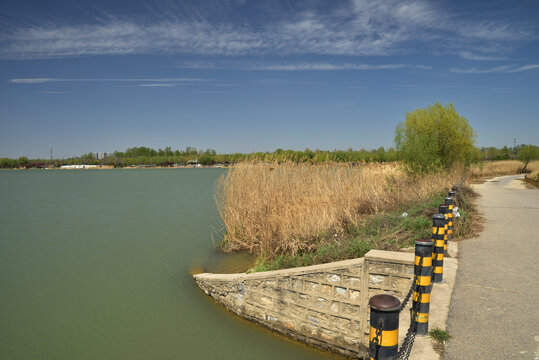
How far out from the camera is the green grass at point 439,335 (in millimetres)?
4359

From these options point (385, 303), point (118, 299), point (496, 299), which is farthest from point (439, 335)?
point (118, 299)

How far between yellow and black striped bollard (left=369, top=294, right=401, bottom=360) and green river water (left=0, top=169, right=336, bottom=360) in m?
3.70

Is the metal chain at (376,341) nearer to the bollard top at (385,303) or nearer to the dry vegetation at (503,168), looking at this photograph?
the bollard top at (385,303)

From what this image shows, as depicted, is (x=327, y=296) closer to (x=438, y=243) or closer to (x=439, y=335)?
(x=439, y=335)

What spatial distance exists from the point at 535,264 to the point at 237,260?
7464mm

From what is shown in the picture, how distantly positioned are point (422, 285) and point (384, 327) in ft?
6.74

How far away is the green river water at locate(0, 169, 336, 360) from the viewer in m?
6.63

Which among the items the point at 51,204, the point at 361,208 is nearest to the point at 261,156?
the point at 361,208

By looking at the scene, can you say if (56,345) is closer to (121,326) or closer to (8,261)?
(121,326)

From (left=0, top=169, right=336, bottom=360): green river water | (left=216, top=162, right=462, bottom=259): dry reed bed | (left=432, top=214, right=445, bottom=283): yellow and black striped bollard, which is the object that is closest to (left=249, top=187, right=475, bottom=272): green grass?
(left=216, top=162, right=462, bottom=259): dry reed bed

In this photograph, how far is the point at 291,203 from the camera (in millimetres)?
11102

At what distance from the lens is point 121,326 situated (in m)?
7.44

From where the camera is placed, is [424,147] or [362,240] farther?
[424,147]

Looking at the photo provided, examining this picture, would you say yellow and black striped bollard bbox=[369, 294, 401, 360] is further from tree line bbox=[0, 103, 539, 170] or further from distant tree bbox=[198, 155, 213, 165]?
distant tree bbox=[198, 155, 213, 165]
